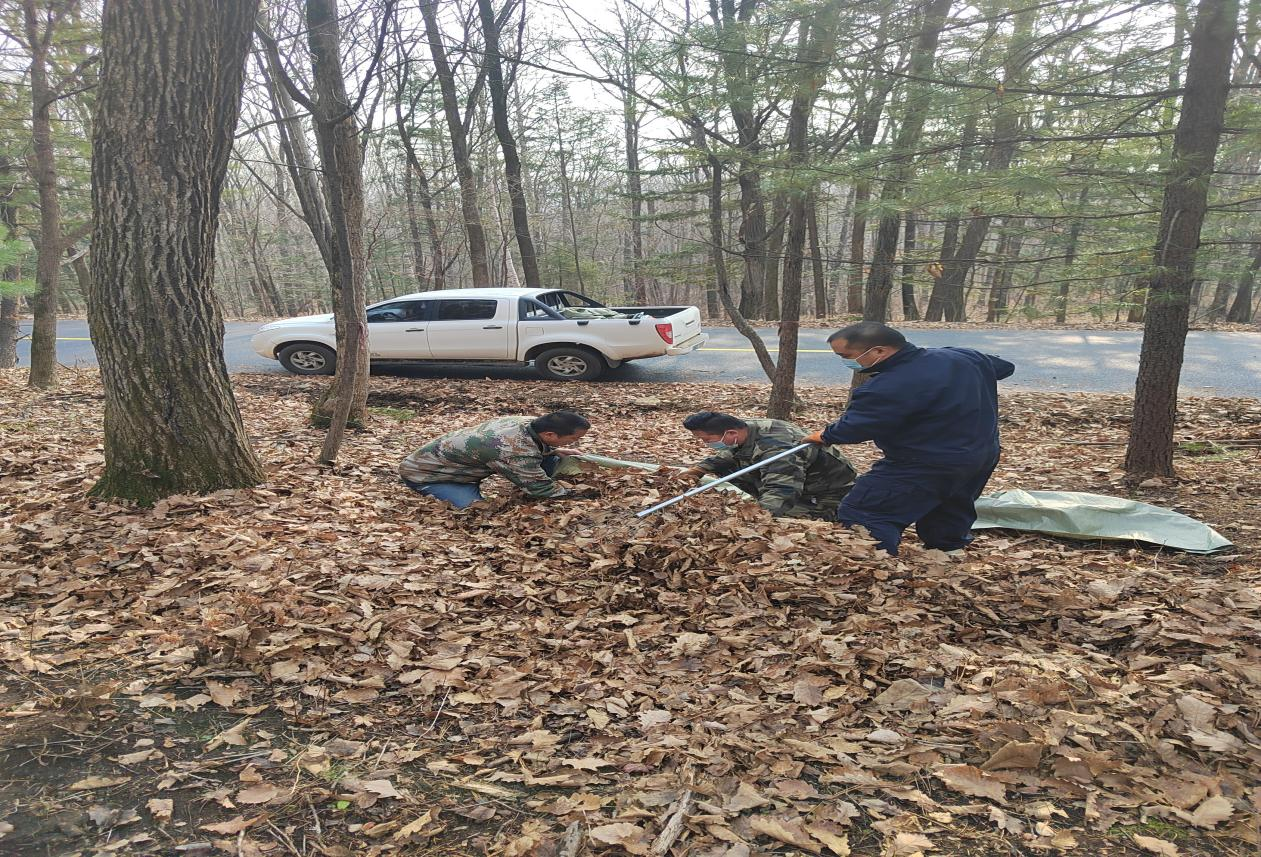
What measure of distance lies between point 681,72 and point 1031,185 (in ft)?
10.7

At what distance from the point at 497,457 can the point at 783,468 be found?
6.75 ft

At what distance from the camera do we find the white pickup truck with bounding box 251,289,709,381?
10867mm

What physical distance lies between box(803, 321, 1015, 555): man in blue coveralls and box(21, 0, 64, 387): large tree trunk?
31.9ft

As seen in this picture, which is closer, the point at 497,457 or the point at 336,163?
the point at 497,457

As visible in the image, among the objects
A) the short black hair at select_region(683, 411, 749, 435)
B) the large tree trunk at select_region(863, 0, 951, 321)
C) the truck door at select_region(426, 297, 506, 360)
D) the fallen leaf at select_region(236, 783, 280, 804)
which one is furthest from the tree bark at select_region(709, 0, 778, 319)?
the fallen leaf at select_region(236, 783, 280, 804)

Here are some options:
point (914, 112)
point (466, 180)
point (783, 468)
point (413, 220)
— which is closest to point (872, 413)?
point (783, 468)

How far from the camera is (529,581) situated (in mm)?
3777

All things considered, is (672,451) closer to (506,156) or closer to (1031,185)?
(1031,185)

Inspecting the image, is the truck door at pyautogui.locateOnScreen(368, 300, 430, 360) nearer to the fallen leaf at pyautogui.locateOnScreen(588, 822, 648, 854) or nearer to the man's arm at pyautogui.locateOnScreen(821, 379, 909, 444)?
the man's arm at pyautogui.locateOnScreen(821, 379, 909, 444)

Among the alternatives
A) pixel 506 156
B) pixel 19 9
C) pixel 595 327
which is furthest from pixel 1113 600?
pixel 506 156

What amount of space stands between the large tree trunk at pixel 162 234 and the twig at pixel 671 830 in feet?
12.9

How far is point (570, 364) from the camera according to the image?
11133 mm

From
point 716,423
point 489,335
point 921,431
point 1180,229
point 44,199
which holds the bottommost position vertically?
point 716,423

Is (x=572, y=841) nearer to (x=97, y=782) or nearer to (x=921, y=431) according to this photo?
(x=97, y=782)
